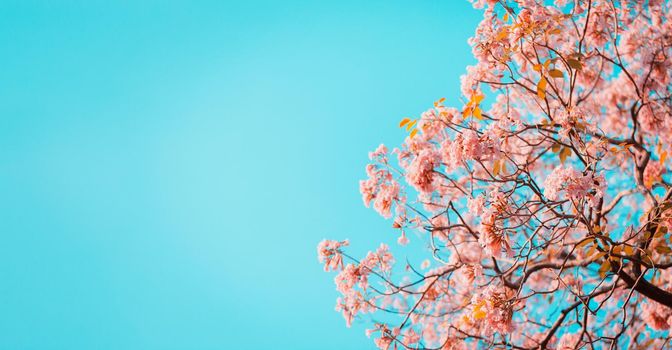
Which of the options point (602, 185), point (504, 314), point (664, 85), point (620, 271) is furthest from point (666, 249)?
point (664, 85)

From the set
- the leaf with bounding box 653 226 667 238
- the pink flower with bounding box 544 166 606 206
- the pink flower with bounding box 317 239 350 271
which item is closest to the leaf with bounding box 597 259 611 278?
the leaf with bounding box 653 226 667 238

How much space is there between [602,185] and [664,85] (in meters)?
2.72

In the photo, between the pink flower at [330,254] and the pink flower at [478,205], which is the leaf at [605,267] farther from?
the pink flower at [330,254]

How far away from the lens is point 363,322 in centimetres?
379

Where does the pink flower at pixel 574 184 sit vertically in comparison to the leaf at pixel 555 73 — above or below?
below

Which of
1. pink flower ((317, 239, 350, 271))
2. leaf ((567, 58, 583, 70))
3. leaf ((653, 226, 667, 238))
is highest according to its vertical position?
leaf ((567, 58, 583, 70))

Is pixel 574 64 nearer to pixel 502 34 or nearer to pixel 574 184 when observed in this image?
pixel 502 34

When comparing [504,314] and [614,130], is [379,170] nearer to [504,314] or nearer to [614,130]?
[504,314]

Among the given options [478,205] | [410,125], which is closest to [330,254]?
[410,125]

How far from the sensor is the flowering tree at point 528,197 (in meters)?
2.79

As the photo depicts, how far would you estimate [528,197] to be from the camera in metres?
4.16

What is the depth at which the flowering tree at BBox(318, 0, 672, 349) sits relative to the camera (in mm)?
2793

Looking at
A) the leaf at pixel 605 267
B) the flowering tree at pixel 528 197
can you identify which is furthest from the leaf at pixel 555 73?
the leaf at pixel 605 267

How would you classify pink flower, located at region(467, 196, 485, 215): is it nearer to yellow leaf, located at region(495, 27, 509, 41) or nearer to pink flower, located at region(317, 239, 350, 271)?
yellow leaf, located at region(495, 27, 509, 41)
